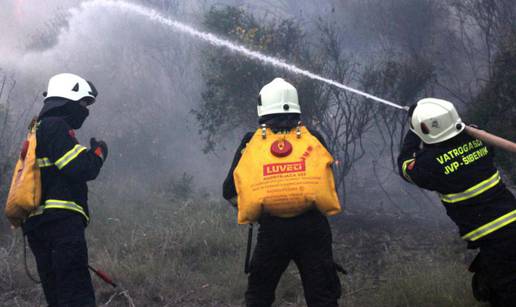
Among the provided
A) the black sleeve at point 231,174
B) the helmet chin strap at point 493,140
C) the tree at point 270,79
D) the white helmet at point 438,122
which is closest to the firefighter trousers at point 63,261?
the black sleeve at point 231,174

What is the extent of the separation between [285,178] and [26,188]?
1663 mm

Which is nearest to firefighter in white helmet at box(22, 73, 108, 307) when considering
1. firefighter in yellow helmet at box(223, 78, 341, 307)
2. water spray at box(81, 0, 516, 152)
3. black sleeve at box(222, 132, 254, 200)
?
black sleeve at box(222, 132, 254, 200)

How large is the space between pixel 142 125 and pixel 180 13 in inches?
213

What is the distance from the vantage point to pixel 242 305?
14.4ft

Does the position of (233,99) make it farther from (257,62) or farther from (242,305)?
(242,305)

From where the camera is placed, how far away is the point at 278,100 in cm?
316

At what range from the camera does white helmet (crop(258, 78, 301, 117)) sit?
3.14 meters

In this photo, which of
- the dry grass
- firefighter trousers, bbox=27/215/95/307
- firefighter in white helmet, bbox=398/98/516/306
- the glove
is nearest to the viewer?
firefighter in white helmet, bbox=398/98/516/306

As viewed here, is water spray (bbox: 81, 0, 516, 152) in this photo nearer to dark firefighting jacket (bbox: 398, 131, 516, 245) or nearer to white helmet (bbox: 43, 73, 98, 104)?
dark firefighting jacket (bbox: 398, 131, 516, 245)

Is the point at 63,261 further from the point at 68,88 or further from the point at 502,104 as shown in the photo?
the point at 502,104

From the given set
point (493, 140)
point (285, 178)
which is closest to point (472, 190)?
point (493, 140)

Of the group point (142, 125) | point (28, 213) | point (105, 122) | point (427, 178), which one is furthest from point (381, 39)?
point (28, 213)

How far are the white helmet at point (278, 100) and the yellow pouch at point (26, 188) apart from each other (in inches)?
59.8

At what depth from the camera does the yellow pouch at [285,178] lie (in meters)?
2.82
